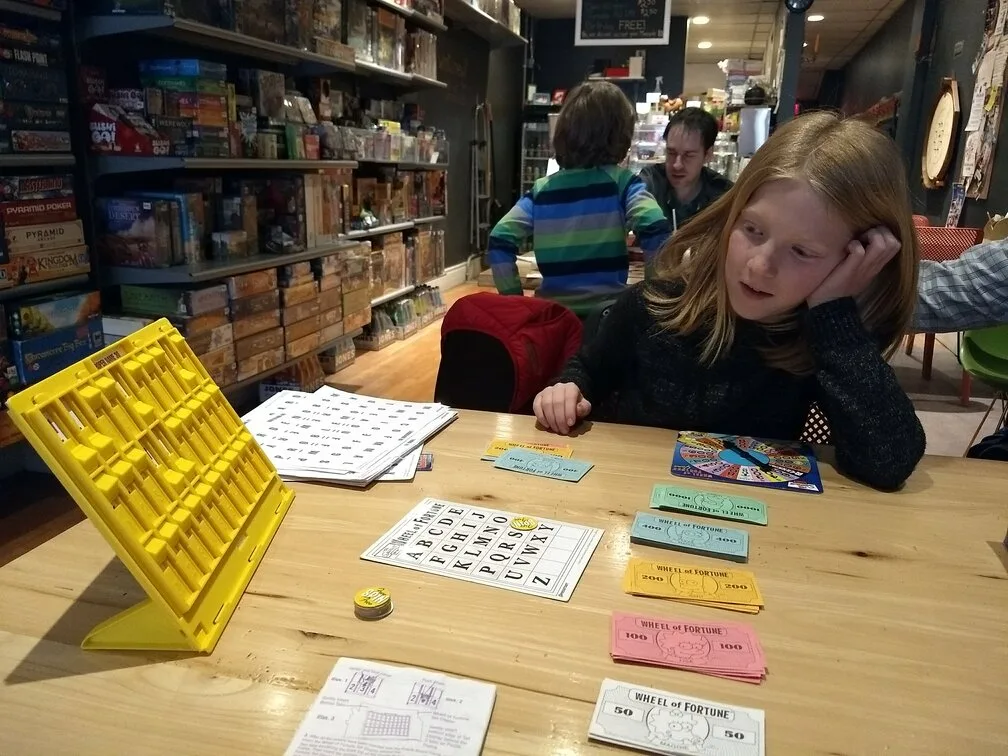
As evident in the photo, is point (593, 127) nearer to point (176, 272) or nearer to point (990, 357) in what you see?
point (176, 272)

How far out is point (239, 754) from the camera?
52cm

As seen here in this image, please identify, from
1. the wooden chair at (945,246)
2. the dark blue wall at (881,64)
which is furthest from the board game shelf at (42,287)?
the dark blue wall at (881,64)

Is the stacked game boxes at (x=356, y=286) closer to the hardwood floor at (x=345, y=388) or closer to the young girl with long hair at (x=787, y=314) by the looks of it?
the hardwood floor at (x=345, y=388)

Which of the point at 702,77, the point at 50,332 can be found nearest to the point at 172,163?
the point at 50,332

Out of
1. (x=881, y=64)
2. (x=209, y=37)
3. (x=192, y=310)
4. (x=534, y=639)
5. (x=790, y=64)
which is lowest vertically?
(x=192, y=310)

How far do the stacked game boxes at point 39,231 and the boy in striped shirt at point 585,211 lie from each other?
1.41 meters

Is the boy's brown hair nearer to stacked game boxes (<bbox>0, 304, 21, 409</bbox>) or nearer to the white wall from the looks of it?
stacked game boxes (<bbox>0, 304, 21, 409</bbox>)

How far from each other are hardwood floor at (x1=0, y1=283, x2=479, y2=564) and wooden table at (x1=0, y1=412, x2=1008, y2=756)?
1.32m

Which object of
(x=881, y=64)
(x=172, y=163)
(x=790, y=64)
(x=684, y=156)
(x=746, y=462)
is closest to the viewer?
(x=746, y=462)

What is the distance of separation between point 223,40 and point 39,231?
1.08 m

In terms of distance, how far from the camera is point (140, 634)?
636 mm

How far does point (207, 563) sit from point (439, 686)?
0.84 ft

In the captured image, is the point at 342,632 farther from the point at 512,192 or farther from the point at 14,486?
the point at 512,192

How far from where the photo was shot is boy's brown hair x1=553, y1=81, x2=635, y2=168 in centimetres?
242
